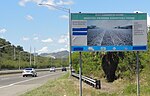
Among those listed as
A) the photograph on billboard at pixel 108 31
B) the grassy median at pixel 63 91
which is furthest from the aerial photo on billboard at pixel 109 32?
the grassy median at pixel 63 91

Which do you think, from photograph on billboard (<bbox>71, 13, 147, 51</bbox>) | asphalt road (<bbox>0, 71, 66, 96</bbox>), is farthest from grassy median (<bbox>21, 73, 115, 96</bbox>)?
Result: photograph on billboard (<bbox>71, 13, 147, 51</bbox>)

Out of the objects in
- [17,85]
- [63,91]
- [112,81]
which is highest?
[112,81]

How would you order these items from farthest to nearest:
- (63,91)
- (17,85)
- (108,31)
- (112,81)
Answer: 1. (17,85)
2. (112,81)
3. (63,91)
4. (108,31)

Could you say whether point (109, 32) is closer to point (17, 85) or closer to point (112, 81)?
point (112, 81)

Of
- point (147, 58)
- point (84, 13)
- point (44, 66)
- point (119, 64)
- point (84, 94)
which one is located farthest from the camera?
point (44, 66)

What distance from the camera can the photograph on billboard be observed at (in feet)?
53.0

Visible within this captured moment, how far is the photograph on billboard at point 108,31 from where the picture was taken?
16156mm

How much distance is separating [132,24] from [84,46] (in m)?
2.13

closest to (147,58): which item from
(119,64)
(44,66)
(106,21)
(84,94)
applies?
(84,94)

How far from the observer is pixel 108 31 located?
16594 millimetres

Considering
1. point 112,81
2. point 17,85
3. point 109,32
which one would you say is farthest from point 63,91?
point 17,85

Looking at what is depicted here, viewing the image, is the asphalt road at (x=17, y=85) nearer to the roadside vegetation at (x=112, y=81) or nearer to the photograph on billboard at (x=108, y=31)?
the roadside vegetation at (x=112, y=81)

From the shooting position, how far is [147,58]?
25703 mm

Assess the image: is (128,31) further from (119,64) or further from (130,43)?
(119,64)
